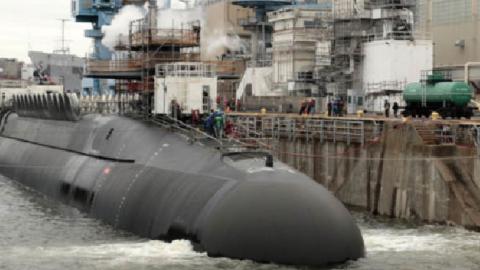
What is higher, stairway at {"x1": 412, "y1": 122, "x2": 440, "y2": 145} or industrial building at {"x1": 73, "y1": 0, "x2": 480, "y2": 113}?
industrial building at {"x1": 73, "y1": 0, "x2": 480, "y2": 113}

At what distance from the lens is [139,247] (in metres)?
22.4

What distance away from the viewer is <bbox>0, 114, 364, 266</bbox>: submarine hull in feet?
64.8

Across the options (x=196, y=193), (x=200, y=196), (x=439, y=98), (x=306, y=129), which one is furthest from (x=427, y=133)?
(x=200, y=196)

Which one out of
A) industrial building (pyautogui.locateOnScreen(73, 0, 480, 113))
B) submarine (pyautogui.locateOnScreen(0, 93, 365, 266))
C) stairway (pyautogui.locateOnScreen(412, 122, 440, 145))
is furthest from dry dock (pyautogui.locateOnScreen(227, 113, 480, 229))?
industrial building (pyautogui.locateOnScreen(73, 0, 480, 113))

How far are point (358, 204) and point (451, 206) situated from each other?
6.05 meters

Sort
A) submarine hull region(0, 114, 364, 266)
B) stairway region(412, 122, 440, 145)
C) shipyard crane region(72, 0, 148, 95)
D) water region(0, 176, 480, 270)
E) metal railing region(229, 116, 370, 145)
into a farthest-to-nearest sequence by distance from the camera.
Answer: shipyard crane region(72, 0, 148, 95), metal railing region(229, 116, 370, 145), stairway region(412, 122, 440, 145), water region(0, 176, 480, 270), submarine hull region(0, 114, 364, 266)

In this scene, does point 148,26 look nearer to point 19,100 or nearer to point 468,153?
point 19,100

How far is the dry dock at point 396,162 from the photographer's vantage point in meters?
29.7

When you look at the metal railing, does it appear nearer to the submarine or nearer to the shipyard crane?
the submarine

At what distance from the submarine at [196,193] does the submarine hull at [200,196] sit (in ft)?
0.09

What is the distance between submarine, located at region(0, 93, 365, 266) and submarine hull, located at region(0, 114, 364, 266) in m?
0.03

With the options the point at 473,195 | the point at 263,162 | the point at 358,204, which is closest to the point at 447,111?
the point at 358,204

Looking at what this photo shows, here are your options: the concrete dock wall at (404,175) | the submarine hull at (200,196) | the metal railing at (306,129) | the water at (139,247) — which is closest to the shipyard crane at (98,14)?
the metal railing at (306,129)

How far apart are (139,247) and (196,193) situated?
2148 millimetres
